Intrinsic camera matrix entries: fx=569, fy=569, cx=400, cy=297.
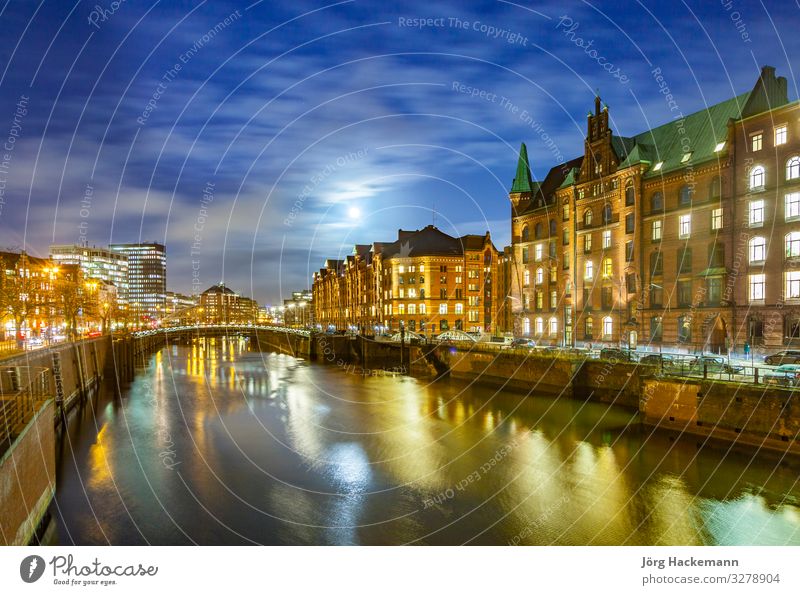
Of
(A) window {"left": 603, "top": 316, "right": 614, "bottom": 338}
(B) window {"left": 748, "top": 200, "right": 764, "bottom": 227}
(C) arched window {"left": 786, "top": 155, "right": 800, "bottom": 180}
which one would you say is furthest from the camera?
(A) window {"left": 603, "top": 316, "right": 614, "bottom": 338}

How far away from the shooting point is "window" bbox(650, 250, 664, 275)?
48750 millimetres

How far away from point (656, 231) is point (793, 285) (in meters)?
13.6

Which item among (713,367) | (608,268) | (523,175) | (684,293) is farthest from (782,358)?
(523,175)

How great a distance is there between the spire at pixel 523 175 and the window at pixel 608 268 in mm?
17893

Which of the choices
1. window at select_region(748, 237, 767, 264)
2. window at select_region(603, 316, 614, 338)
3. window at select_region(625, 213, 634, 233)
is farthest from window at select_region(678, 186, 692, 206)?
window at select_region(603, 316, 614, 338)

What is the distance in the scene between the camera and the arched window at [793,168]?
121 ft

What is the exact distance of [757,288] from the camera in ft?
129

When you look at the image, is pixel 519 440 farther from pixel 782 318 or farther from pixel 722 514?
pixel 782 318

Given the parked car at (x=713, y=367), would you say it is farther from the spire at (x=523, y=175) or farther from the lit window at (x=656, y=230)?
the spire at (x=523, y=175)

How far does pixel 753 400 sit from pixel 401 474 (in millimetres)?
16853

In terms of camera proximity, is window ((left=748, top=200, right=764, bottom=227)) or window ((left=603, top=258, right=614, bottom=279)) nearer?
window ((left=748, top=200, right=764, bottom=227))

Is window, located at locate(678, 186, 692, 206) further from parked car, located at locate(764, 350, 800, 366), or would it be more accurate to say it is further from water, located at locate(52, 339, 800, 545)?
water, located at locate(52, 339, 800, 545)

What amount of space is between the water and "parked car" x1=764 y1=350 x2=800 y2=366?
8.62 m
